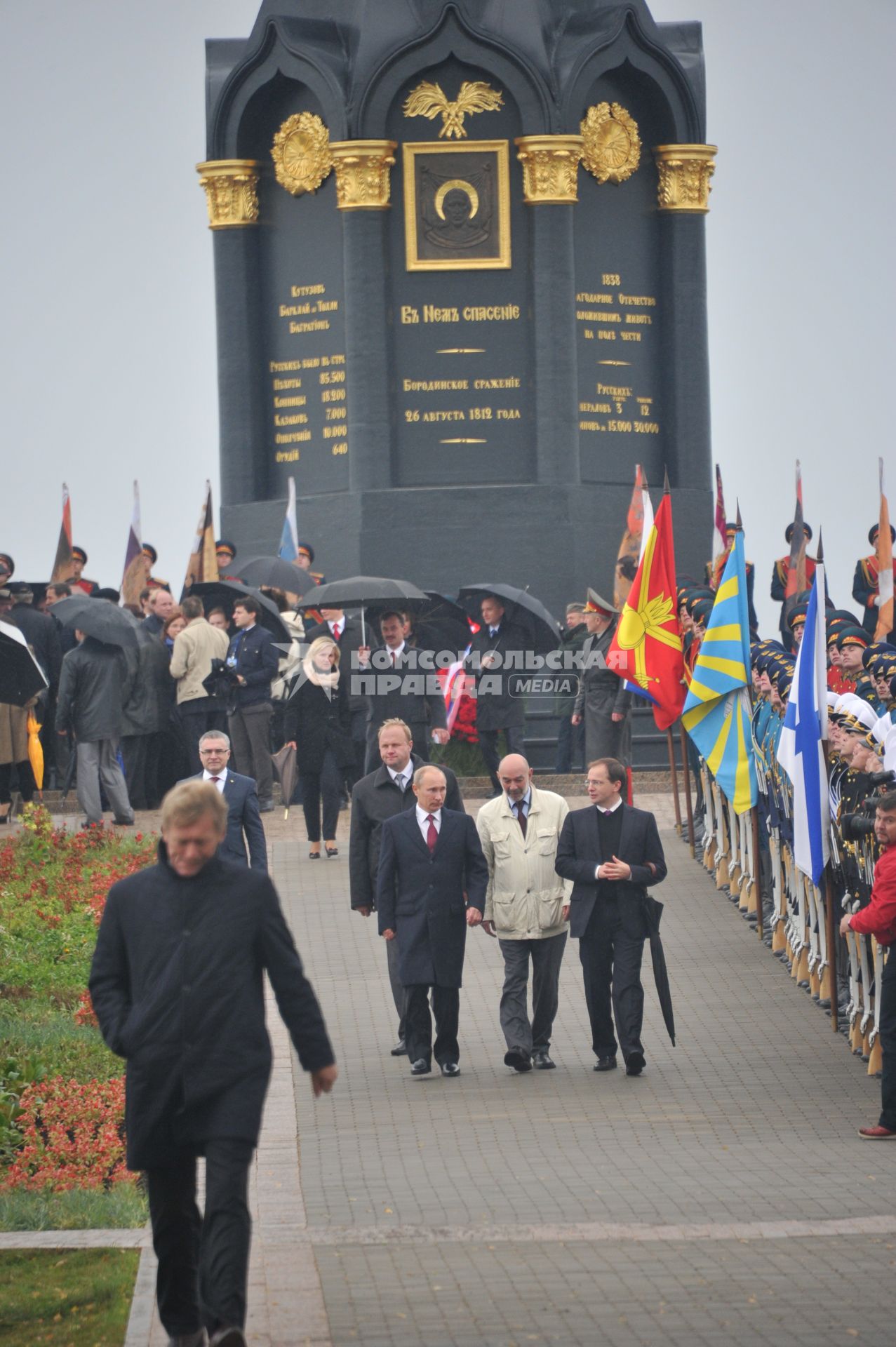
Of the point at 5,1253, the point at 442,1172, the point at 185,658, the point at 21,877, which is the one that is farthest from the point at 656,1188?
the point at 185,658

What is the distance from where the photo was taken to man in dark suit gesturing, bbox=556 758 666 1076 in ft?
40.3

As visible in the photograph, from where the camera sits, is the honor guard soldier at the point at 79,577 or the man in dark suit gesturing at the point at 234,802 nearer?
the man in dark suit gesturing at the point at 234,802

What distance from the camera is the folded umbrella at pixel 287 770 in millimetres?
20000

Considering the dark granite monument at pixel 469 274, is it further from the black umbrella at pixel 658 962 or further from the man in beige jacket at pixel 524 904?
the black umbrella at pixel 658 962

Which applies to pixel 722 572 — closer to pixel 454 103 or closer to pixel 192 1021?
pixel 454 103

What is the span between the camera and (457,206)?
78.8 feet

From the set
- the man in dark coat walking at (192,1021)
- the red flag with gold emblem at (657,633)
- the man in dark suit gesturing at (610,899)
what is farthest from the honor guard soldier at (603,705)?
the man in dark coat walking at (192,1021)

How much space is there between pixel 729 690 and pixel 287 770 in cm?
600

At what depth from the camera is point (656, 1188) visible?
9.59 m

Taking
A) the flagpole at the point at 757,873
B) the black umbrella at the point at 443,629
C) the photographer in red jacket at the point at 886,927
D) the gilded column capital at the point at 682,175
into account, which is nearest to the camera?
the photographer in red jacket at the point at 886,927

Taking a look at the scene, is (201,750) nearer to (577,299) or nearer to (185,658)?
(185,658)

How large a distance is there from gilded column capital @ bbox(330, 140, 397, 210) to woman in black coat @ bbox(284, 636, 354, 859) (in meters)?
6.52

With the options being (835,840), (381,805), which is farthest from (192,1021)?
(381,805)

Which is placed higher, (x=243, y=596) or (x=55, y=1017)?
(x=243, y=596)
